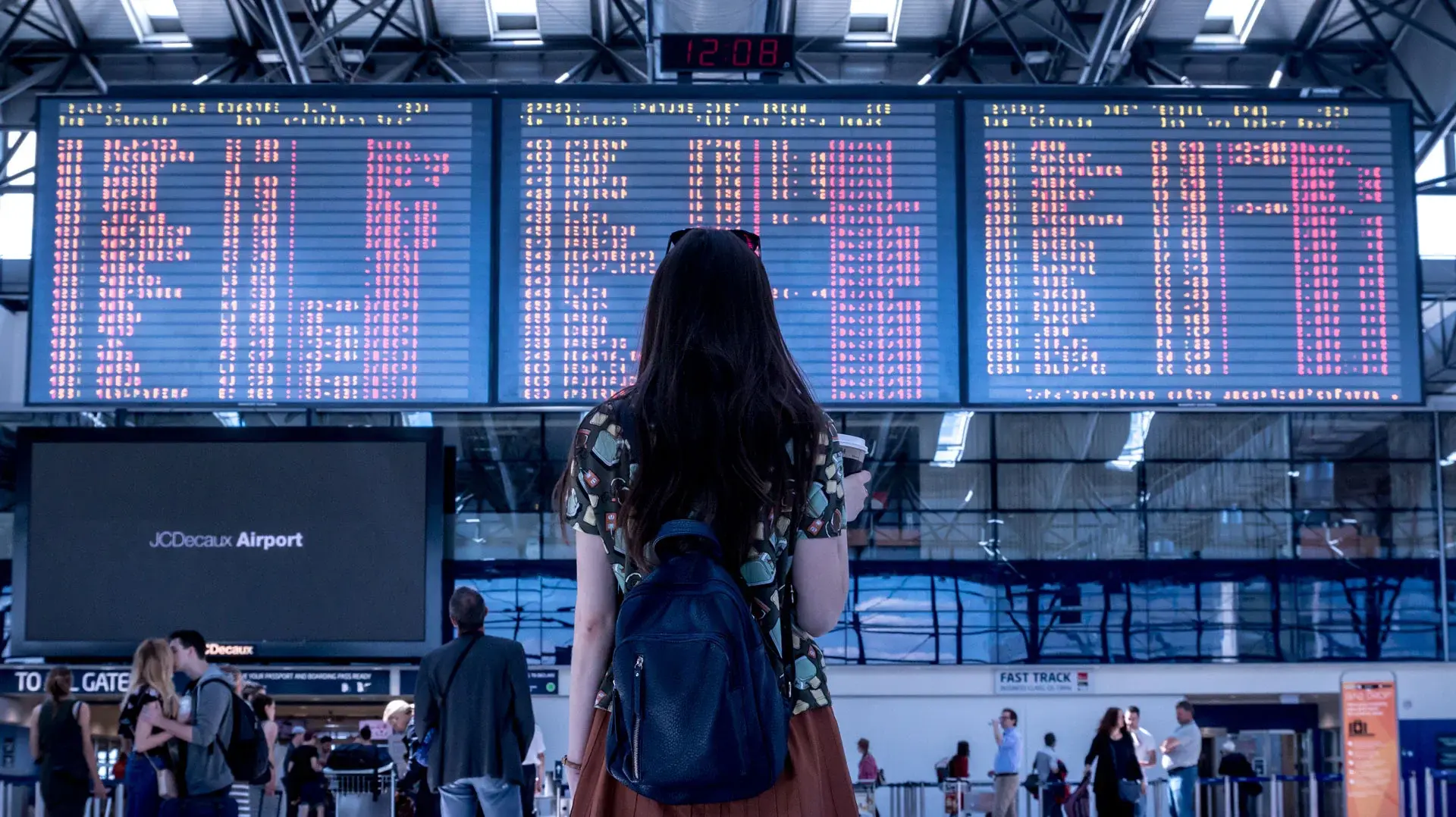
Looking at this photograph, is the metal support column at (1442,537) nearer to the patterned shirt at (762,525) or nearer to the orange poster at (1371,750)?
the orange poster at (1371,750)

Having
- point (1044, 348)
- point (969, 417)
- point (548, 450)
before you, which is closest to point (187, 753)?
point (1044, 348)

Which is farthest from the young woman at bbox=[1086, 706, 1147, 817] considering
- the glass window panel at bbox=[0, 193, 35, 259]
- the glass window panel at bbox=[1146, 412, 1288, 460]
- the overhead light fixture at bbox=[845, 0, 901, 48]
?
the glass window panel at bbox=[0, 193, 35, 259]

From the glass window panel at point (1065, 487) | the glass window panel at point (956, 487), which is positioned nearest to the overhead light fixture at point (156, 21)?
the glass window panel at point (956, 487)

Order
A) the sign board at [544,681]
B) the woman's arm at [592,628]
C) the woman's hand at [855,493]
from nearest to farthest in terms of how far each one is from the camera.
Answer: the woman's arm at [592,628]
the woman's hand at [855,493]
the sign board at [544,681]

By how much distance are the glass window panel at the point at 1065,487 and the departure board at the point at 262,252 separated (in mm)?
16856

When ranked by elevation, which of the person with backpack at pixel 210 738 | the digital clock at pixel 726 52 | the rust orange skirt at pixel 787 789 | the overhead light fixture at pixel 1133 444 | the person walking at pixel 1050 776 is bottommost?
the person walking at pixel 1050 776

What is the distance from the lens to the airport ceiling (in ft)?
56.4

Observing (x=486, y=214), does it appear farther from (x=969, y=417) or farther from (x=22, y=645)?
(x=969, y=417)

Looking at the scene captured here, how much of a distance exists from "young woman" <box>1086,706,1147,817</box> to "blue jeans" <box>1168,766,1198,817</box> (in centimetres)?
105

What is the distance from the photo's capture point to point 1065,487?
24328 mm

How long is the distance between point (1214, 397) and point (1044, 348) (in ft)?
3.24

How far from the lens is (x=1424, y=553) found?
2388 cm

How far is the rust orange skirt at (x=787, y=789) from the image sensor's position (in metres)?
1.97

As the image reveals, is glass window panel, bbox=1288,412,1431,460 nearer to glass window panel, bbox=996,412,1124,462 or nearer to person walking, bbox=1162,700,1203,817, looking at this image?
glass window panel, bbox=996,412,1124,462
